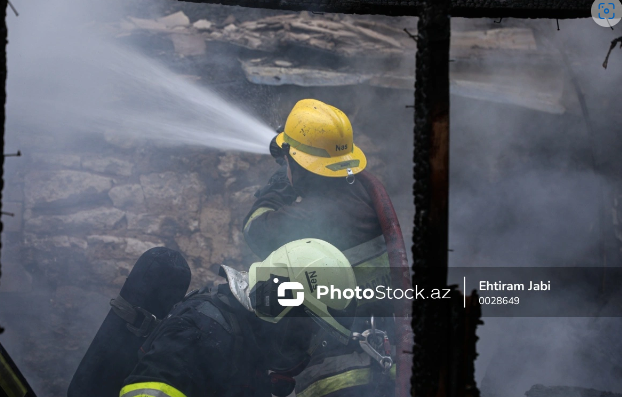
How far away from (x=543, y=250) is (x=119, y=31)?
6.78 meters

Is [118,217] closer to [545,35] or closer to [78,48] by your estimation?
[78,48]

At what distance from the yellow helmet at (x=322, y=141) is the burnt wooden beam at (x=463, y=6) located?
1941 millimetres

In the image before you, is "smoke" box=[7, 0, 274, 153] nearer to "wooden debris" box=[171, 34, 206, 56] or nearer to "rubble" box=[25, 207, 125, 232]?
"wooden debris" box=[171, 34, 206, 56]

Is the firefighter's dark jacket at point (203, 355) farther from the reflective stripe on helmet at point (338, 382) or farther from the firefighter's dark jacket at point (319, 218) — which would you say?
the firefighter's dark jacket at point (319, 218)

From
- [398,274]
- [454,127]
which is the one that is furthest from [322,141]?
[454,127]

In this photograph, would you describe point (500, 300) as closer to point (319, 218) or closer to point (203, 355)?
point (319, 218)

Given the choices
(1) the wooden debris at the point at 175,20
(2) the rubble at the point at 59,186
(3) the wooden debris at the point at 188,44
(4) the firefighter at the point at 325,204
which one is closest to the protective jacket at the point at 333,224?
(4) the firefighter at the point at 325,204

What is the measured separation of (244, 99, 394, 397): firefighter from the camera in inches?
175

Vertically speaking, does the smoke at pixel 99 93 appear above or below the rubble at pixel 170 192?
above

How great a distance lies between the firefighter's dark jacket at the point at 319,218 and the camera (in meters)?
4.46

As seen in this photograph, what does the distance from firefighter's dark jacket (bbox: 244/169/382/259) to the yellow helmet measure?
114 mm

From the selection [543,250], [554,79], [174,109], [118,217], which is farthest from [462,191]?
[118,217]

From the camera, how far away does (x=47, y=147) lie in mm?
7223

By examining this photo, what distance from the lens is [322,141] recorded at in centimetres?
462
